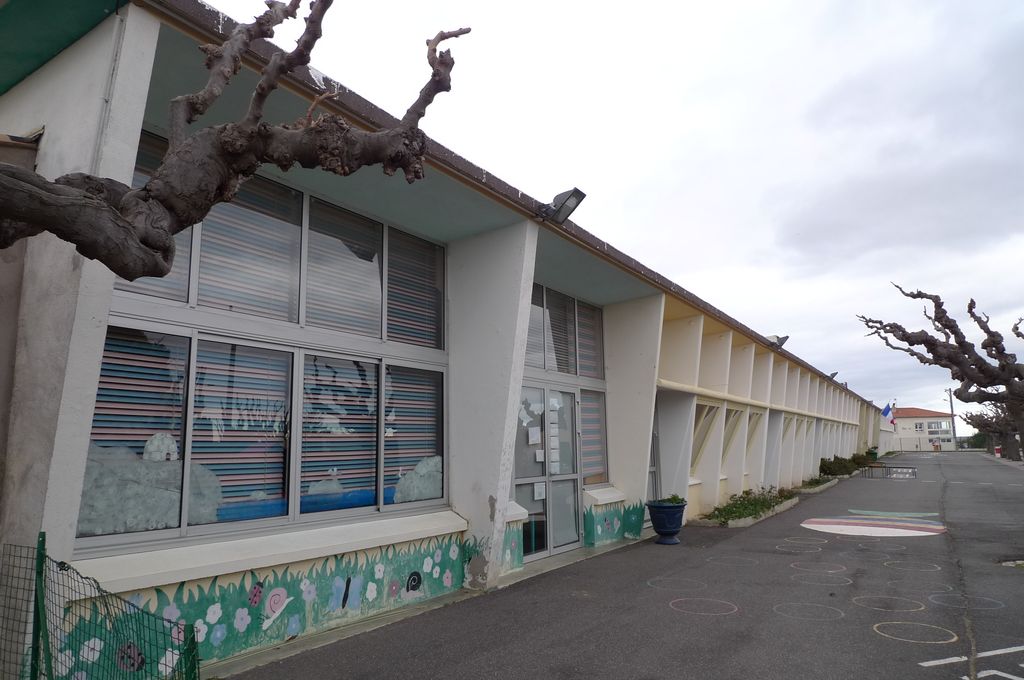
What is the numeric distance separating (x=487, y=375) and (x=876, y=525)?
34.1ft

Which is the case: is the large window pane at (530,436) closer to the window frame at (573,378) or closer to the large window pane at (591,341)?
the window frame at (573,378)

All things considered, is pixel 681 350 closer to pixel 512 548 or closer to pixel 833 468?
pixel 512 548

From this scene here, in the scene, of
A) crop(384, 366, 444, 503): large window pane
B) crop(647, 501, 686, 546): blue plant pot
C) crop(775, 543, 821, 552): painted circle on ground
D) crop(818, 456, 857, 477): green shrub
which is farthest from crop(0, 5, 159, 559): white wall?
crop(818, 456, 857, 477): green shrub

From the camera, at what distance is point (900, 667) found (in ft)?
16.5

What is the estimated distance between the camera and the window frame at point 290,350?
16.4 feet

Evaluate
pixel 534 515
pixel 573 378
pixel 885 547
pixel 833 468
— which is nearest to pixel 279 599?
pixel 534 515

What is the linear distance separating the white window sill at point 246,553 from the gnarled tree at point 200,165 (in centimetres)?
292

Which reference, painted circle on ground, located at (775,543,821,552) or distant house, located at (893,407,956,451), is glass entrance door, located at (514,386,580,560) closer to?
painted circle on ground, located at (775,543,821,552)

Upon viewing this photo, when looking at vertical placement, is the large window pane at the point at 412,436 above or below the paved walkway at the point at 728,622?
above

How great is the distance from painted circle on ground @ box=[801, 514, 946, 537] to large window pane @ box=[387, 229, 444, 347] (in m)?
9.46

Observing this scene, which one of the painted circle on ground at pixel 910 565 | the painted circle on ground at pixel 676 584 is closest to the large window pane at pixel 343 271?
the painted circle on ground at pixel 676 584

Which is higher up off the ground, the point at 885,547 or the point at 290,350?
the point at 290,350

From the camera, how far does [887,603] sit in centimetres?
692

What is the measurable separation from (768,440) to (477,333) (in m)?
15.5
